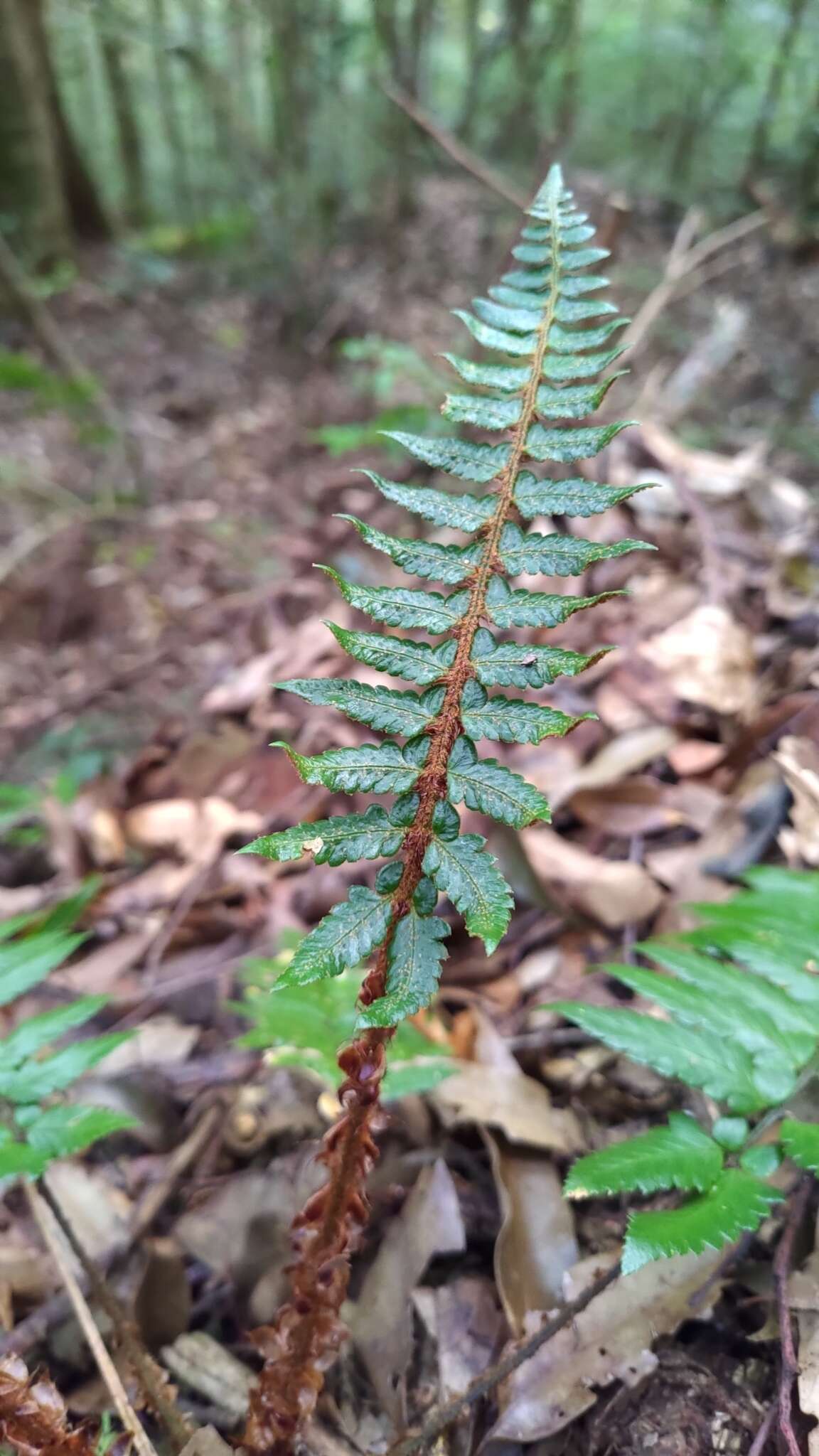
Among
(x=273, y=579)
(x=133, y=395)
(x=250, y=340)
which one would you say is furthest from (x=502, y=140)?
(x=273, y=579)

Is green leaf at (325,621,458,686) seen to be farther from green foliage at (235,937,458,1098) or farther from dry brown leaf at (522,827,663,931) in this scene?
dry brown leaf at (522,827,663,931)

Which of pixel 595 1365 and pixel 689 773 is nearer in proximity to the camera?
pixel 595 1365

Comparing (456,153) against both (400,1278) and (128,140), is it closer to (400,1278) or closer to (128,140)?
(400,1278)

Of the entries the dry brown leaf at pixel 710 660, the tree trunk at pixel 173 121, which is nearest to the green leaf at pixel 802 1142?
the dry brown leaf at pixel 710 660

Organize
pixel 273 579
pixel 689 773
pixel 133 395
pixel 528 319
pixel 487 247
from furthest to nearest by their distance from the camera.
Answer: pixel 133 395
pixel 487 247
pixel 273 579
pixel 689 773
pixel 528 319

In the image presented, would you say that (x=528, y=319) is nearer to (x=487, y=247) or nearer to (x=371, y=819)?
(x=371, y=819)

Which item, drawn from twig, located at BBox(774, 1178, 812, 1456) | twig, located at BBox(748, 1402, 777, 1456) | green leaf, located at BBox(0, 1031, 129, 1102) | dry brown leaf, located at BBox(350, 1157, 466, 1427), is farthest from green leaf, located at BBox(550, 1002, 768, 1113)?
green leaf, located at BBox(0, 1031, 129, 1102)
